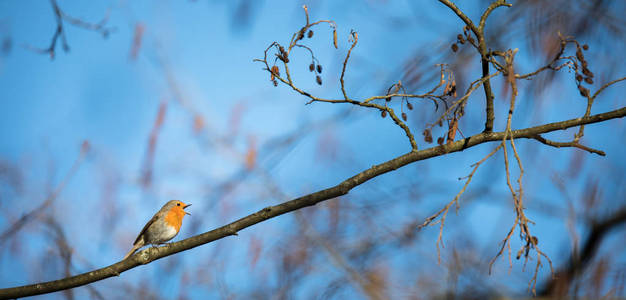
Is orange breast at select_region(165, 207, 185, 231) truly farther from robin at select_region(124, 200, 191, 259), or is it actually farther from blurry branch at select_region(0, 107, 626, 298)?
blurry branch at select_region(0, 107, 626, 298)

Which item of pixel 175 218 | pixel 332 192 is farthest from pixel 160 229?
pixel 332 192

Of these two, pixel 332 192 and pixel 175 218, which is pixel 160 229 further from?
pixel 332 192

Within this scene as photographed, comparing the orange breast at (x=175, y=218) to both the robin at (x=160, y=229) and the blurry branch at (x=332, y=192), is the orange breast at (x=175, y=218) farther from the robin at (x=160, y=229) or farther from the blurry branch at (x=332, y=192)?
the blurry branch at (x=332, y=192)

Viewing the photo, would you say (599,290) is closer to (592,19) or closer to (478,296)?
(478,296)

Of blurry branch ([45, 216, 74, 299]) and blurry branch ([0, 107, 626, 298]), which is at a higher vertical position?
blurry branch ([45, 216, 74, 299])

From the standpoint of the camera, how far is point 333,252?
496cm

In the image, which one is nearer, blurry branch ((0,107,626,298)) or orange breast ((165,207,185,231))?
blurry branch ((0,107,626,298))

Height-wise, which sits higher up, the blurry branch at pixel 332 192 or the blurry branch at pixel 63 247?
the blurry branch at pixel 63 247

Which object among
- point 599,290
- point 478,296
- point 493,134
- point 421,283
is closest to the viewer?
point 599,290

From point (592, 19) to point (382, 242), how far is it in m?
2.78

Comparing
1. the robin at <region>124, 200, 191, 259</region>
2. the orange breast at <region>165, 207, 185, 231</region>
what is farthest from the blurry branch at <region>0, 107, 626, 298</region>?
the orange breast at <region>165, 207, 185, 231</region>

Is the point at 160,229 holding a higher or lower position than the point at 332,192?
higher

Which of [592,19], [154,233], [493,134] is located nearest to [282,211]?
[493,134]

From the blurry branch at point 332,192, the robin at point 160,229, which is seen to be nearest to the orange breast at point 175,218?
the robin at point 160,229
